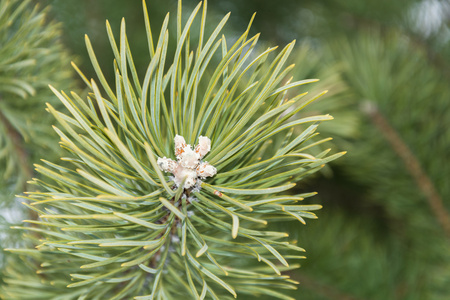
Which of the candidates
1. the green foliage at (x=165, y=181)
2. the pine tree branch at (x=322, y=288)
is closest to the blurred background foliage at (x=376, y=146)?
the pine tree branch at (x=322, y=288)

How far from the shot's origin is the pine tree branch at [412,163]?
0.64 m

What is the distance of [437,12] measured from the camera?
0.85m

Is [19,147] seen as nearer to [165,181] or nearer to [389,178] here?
[165,181]

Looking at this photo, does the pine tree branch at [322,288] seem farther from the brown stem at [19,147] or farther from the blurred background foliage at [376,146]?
the brown stem at [19,147]

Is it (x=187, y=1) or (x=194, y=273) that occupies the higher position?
(x=187, y=1)

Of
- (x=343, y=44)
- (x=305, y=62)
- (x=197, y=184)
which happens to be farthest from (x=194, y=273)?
(x=343, y=44)

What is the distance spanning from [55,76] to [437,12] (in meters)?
0.79

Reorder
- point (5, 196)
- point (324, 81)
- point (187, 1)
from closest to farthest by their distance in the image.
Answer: point (5, 196) → point (324, 81) → point (187, 1)

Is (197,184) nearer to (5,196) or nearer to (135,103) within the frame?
(135,103)

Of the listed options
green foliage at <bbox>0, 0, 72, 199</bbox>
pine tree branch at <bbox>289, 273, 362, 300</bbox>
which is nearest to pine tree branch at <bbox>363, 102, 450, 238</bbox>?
pine tree branch at <bbox>289, 273, 362, 300</bbox>

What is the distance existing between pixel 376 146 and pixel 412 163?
0.21ft

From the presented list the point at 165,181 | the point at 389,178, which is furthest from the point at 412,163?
the point at 165,181

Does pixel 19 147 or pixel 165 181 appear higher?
pixel 19 147

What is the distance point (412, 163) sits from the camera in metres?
0.67
